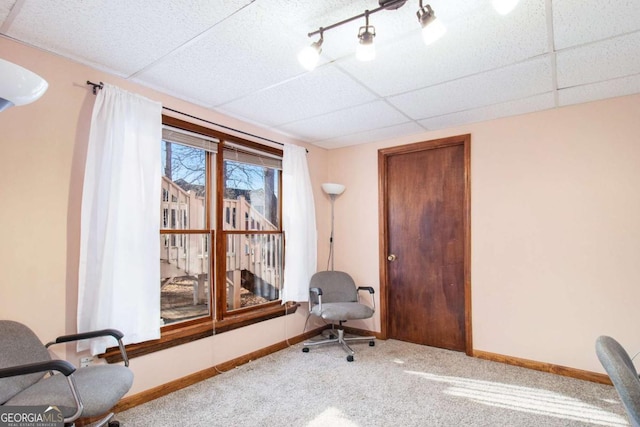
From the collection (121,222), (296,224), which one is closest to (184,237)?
(121,222)

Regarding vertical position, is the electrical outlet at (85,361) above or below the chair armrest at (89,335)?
below

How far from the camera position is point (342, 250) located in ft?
13.9

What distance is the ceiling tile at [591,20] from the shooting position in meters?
1.58

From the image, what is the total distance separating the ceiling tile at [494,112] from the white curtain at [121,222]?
2.57 m

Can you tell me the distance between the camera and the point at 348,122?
10.9 feet

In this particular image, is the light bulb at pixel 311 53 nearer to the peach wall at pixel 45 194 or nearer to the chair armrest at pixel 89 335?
the peach wall at pixel 45 194

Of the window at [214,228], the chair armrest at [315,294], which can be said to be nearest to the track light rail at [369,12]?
the window at [214,228]

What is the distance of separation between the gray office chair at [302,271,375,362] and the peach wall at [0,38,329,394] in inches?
68.5

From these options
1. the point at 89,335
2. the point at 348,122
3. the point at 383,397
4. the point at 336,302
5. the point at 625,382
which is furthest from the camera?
the point at 336,302

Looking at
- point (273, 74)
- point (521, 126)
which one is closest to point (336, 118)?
point (273, 74)

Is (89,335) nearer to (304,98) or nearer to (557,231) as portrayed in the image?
(304,98)

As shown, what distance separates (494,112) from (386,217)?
5.16ft

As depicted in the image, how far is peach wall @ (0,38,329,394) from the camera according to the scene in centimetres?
189

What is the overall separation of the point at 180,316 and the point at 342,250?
211cm
